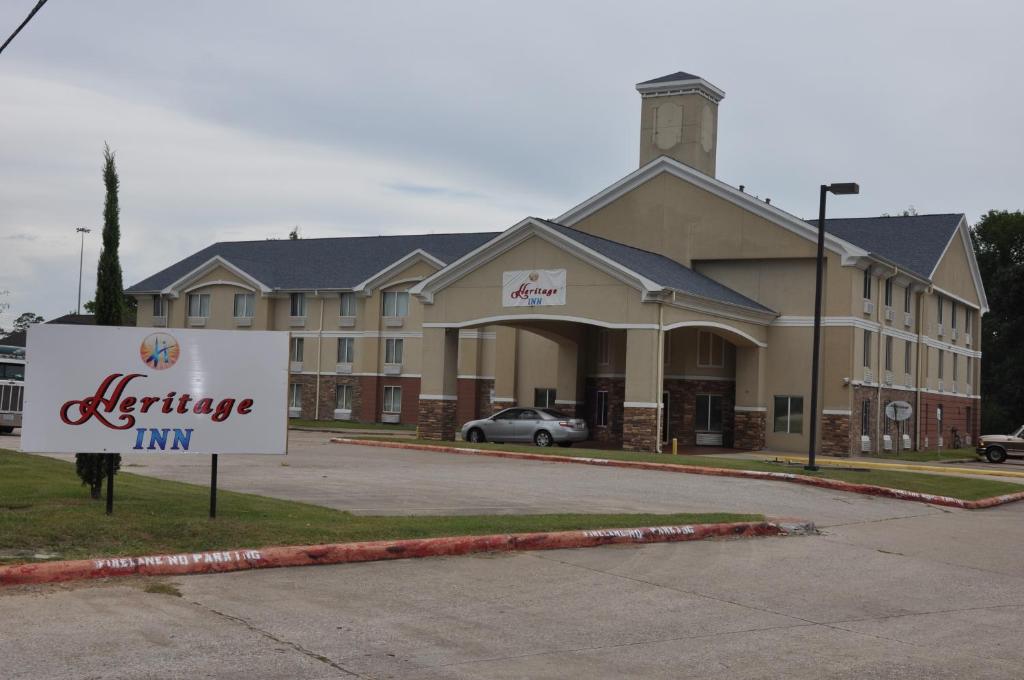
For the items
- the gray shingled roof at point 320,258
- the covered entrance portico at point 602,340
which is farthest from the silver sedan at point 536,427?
the gray shingled roof at point 320,258

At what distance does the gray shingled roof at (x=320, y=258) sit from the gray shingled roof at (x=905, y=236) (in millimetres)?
18234

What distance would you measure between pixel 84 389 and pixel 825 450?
32.2 metres

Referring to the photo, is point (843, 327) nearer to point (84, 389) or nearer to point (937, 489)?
point (937, 489)

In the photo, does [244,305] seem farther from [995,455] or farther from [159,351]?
[159,351]

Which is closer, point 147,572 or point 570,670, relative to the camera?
point 570,670

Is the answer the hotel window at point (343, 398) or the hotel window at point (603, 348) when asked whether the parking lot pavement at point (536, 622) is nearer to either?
the hotel window at point (603, 348)

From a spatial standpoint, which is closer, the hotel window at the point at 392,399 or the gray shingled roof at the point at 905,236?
the gray shingled roof at the point at 905,236

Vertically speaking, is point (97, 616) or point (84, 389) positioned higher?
point (84, 389)

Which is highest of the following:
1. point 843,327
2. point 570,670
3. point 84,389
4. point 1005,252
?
point 1005,252

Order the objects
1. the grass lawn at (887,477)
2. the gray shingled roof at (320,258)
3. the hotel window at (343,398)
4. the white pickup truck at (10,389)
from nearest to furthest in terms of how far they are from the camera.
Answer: the grass lawn at (887,477)
the white pickup truck at (10,389)
the hotel window at (343,398)
the gray shingled roof at (320,258)

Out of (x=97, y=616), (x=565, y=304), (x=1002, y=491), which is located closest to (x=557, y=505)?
(x=97, y=616)

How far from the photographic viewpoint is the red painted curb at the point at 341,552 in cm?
970

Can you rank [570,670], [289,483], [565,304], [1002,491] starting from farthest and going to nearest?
[565,304] < [1002,491] < [289,483] < [570,670]

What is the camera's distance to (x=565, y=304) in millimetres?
35312
